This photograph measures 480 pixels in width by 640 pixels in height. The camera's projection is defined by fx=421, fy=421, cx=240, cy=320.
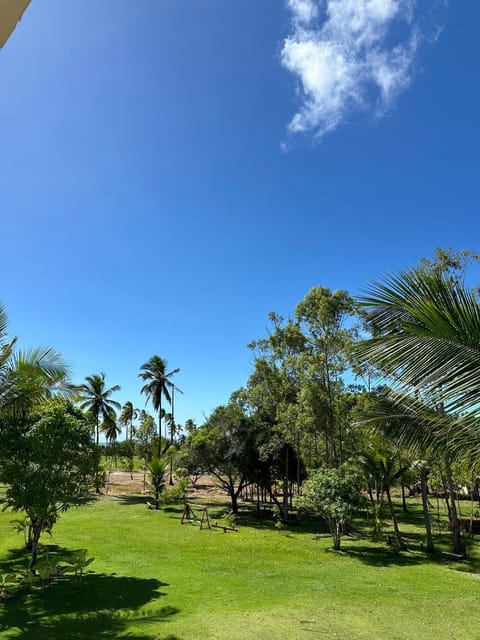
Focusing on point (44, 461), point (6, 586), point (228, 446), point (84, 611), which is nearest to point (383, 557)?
point (228, 446)

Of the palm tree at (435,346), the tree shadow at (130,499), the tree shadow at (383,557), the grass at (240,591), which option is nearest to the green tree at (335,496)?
the tree shadow at (383,557)

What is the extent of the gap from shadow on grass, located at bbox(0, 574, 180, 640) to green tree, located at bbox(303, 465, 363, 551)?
26.9 ft

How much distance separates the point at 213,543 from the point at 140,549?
3415 millimetres

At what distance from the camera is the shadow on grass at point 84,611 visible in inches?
299

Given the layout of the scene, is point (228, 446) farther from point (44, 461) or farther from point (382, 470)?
point (44, 461)

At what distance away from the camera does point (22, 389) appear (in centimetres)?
930

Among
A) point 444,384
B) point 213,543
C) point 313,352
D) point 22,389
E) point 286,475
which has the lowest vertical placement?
point 213,543

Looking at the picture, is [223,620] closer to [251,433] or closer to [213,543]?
[213,543]

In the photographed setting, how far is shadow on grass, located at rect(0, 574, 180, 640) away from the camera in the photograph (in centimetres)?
759

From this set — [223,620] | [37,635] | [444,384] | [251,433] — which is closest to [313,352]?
[251,433]

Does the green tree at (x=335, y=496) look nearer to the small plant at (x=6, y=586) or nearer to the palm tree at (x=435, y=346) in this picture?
the small plant at (x=6, y=586)

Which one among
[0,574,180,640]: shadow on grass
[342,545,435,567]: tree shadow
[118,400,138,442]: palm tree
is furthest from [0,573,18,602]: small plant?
[118,400,138,442]: palm tree

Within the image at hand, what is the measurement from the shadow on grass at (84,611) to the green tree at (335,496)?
820 centimetres

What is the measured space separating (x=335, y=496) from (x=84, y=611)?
11039 mm
